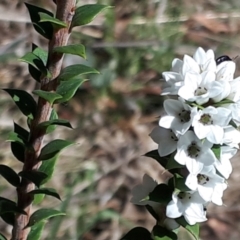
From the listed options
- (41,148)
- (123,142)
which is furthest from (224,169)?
(123,142)

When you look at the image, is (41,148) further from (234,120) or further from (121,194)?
(121,194)

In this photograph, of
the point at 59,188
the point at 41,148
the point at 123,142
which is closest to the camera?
the point at 41,148

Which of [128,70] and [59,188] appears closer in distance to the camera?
[59,188]

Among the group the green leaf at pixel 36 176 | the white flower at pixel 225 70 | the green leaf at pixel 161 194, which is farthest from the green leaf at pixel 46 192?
the white flower at pixel 225 70

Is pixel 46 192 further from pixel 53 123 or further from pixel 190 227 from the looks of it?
pixel 190 227

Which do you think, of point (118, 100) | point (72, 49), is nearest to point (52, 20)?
point (72, 49)
